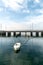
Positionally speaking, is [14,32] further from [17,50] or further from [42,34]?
[17,50]

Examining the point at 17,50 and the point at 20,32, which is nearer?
the point at 17,50

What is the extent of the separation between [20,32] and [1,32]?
23569mm

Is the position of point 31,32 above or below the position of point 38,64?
above

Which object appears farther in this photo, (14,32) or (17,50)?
(14,32)

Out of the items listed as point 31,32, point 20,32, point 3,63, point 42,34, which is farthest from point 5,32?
point 3,63

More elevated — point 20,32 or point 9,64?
point 20,32

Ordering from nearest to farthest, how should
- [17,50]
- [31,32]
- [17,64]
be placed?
[17,64]
[17,50]
[31,32]

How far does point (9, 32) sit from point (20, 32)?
1466 centimetres

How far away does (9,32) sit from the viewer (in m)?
166

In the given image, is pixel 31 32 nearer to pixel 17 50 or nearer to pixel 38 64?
pixel 17 50

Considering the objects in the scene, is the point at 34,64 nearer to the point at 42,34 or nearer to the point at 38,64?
the point at 38,64

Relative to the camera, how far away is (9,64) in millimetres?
32594

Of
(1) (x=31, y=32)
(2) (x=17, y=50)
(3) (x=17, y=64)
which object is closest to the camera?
(3) (x=17, y=64)

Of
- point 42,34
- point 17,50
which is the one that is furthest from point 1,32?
point 17,50
